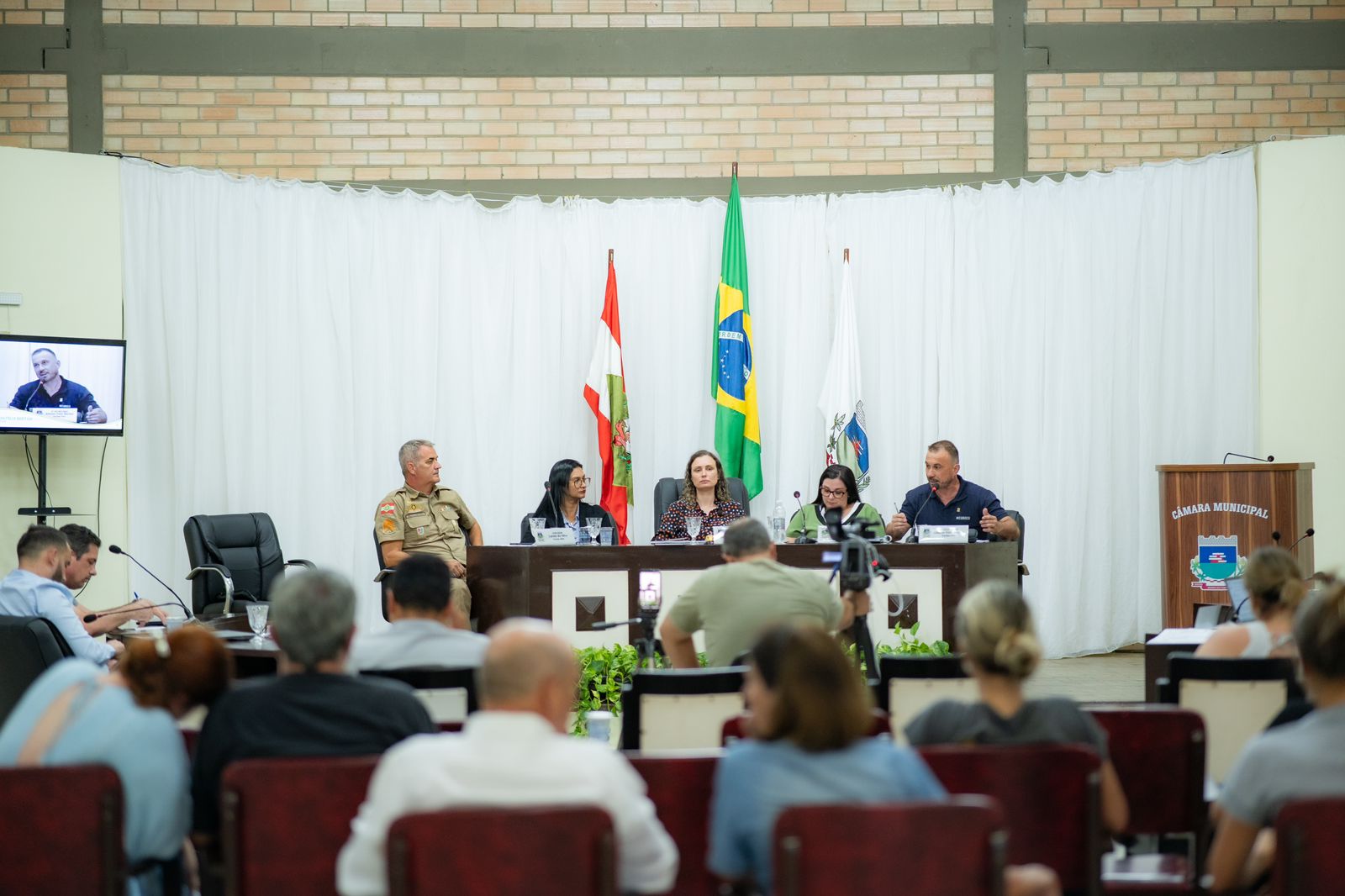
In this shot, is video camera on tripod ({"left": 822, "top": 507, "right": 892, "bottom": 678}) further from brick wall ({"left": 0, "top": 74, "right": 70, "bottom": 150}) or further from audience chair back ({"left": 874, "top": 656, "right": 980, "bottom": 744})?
brick wall ({"left": 0, "top": 74, "right": 70, "bottom": 150})

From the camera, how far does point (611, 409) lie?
27.6 feet

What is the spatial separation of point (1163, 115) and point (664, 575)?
4.86 m

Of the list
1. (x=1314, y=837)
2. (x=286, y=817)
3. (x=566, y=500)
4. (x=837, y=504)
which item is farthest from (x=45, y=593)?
(x=1314, y=837)

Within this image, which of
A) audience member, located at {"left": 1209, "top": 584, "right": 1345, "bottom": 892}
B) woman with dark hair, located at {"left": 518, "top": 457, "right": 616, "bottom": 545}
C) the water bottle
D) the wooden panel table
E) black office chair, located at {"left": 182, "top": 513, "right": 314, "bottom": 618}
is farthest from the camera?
woman with dark hair, located at {"left": 518, "top": 457, "right": 616, "bottom": 545}

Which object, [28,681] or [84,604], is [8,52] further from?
[28,681]

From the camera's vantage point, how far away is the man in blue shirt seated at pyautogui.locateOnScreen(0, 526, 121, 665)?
5152mm

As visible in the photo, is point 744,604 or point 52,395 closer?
point 744,604

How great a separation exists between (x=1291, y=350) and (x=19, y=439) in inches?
295

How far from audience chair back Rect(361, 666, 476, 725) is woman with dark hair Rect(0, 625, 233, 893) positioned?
0.72m

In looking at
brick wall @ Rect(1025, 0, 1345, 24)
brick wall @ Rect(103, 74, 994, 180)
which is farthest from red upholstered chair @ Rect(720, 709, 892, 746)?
brick wall @ Rect(1025, 0, 1345, 24)

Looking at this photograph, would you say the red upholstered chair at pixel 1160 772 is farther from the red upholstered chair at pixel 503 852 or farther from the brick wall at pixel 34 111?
the brick wall at pixel 34 111

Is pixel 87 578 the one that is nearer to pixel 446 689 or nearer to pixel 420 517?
pixel 420 517

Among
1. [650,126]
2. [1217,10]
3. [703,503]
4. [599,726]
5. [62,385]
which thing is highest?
[1217,10]

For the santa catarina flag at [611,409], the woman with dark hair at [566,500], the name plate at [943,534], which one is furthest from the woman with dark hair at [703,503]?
the name plate at [943,534]
